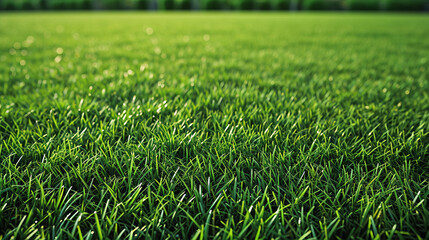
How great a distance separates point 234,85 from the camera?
2.23 metres

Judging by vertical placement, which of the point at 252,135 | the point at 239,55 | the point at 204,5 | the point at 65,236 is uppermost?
the point at 204,5

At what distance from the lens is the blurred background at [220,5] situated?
23.2 metres

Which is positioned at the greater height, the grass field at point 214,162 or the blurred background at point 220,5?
the blurred background at point 220,5

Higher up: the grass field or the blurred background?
the blurred background

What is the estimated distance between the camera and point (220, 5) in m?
26.8

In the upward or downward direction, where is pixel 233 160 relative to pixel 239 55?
downward

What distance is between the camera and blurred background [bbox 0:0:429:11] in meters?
23.2

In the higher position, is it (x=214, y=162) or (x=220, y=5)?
(x=220, y=5)

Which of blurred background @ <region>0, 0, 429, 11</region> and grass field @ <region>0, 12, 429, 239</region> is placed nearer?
grass field @ <region>0, 12, 429, 239</region>

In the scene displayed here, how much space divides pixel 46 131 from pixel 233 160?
1.06m

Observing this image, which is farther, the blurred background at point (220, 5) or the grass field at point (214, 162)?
the blurred background at point (220, 5)

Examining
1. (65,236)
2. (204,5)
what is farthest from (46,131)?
(204,5)

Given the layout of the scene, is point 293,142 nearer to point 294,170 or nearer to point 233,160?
point 294,170

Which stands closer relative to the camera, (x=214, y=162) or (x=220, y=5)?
(x=214, y=162)
